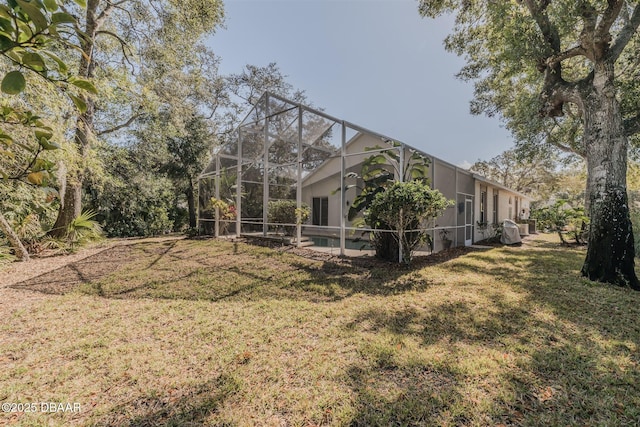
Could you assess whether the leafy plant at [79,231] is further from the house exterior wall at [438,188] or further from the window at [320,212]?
the window at [320,212]

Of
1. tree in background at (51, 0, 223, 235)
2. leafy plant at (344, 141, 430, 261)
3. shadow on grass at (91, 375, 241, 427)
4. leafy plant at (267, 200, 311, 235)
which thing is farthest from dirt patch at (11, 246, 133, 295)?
leafy plant at (344, 141, 430, 261)

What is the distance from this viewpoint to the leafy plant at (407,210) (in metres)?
6.57

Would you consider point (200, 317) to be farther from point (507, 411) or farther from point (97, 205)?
point (97, 205)

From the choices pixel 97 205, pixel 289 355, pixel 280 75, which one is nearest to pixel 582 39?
pixel 289 355

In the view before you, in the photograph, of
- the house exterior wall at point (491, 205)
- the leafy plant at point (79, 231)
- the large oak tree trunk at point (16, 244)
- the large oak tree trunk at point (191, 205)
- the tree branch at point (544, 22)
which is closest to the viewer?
the tree branch at point (544, 22)

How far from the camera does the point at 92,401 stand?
92.5 inches

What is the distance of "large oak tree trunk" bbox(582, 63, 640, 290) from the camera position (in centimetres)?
563

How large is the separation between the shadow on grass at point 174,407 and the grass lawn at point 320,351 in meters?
0.01

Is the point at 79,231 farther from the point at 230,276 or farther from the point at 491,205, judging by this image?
the point at 491,205

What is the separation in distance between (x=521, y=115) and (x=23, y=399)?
51.4ft

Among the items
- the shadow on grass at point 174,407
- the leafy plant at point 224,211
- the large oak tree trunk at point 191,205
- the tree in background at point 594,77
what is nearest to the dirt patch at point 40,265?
the leafy plant at point 224,211

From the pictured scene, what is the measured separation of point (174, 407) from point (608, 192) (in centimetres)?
826

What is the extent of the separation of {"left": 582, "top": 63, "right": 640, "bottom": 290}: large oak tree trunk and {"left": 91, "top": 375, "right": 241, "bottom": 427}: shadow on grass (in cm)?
744

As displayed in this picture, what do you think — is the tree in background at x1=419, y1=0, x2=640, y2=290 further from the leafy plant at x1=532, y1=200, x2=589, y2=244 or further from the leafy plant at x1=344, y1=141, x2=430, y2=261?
the leafy plant at x1=532, y1=200, x2=589, y2=244
